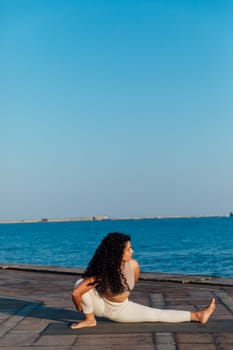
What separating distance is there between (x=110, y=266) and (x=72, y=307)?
8.42 feet

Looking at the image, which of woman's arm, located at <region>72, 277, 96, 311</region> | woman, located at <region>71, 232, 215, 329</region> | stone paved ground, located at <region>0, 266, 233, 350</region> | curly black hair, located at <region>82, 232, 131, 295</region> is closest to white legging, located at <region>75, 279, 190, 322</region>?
woman, located at <region>71, 232, 215, 329</region>

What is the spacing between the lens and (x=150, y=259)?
51188 millimetres

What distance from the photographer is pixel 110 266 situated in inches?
259

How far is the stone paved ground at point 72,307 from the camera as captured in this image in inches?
239

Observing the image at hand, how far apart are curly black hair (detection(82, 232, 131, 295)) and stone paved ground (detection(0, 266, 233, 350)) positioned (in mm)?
586

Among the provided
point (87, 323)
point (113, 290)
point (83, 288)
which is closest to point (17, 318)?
point (87, 323)

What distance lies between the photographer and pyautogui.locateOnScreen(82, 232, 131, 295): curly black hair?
660cm

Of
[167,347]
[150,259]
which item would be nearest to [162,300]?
[167,347]

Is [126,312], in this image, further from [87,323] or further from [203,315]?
[203,315]

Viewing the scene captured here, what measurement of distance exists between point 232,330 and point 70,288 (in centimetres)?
543

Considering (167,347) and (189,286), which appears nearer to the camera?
(167,347)

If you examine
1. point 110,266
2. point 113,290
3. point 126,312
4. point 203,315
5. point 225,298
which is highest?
point 110,266

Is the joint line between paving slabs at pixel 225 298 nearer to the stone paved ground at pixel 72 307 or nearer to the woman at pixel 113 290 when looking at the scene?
the stone paved ground at pixel 72 307

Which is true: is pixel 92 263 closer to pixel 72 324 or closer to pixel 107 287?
pixel 107 287
